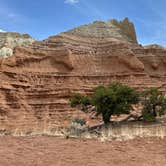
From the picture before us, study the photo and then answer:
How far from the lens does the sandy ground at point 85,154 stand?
292 inches

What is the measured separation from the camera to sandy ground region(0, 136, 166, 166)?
24.3 ft

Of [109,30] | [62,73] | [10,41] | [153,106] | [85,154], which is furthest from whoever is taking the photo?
[109,30]

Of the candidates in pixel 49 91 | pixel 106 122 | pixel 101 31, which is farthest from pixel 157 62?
pixel 106 122

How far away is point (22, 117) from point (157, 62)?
22.9 meters

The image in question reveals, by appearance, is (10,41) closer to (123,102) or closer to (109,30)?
(109,30)

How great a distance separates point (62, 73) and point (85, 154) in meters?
35.3

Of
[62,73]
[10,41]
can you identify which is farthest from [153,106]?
[10,41]

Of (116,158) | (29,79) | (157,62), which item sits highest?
(157,62)

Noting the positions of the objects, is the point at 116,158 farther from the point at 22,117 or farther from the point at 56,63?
the point at 56,63

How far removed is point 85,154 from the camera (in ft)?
27.7

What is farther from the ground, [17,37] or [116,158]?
[17,37]

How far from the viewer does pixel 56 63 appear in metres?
44.8

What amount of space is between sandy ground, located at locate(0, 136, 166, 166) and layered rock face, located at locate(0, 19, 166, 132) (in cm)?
2535

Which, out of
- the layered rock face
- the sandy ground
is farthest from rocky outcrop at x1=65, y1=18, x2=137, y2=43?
the sandy ground
